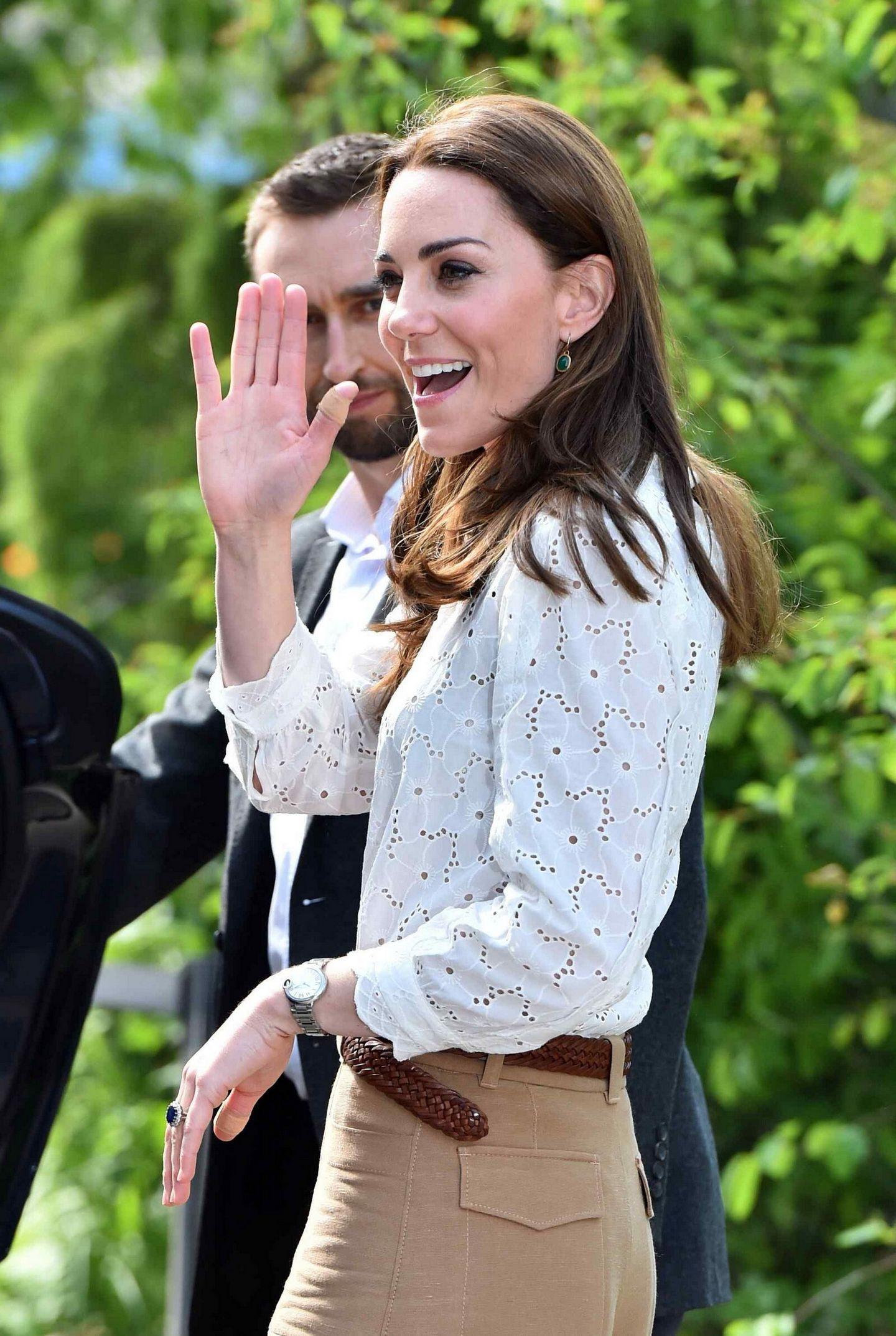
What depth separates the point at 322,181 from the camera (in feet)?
7.38

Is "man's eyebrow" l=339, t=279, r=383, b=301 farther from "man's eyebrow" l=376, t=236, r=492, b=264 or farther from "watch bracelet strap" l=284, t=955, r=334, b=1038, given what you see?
"watch bracelet strap" l=284, t=955, r=334, b=1038

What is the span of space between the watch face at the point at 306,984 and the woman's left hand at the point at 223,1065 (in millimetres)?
12

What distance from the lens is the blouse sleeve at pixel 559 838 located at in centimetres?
122

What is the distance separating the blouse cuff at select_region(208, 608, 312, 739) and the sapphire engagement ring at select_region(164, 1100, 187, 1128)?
0.37 m

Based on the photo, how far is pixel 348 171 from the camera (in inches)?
89.0

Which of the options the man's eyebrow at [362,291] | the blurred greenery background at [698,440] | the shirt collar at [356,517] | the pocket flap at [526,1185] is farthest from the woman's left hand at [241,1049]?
the man's eyebrow at [362,291]

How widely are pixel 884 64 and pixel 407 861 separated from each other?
6.80 feet

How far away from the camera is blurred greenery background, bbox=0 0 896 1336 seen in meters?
2.93

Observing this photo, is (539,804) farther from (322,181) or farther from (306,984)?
(322,181)

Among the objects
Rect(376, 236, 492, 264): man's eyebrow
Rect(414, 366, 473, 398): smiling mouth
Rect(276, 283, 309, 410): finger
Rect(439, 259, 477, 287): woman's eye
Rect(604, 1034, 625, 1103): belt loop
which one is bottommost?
Rect(604, 1034, 625, 1103): belt loop

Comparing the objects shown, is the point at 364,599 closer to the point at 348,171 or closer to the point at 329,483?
the point at 348,171

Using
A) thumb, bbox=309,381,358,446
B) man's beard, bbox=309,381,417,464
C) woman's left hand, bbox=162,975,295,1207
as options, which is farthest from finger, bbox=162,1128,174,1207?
man's beard, bbox=309,381,417,464

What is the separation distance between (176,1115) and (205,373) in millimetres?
689

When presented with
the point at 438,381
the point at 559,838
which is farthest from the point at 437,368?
the point at 559,838
